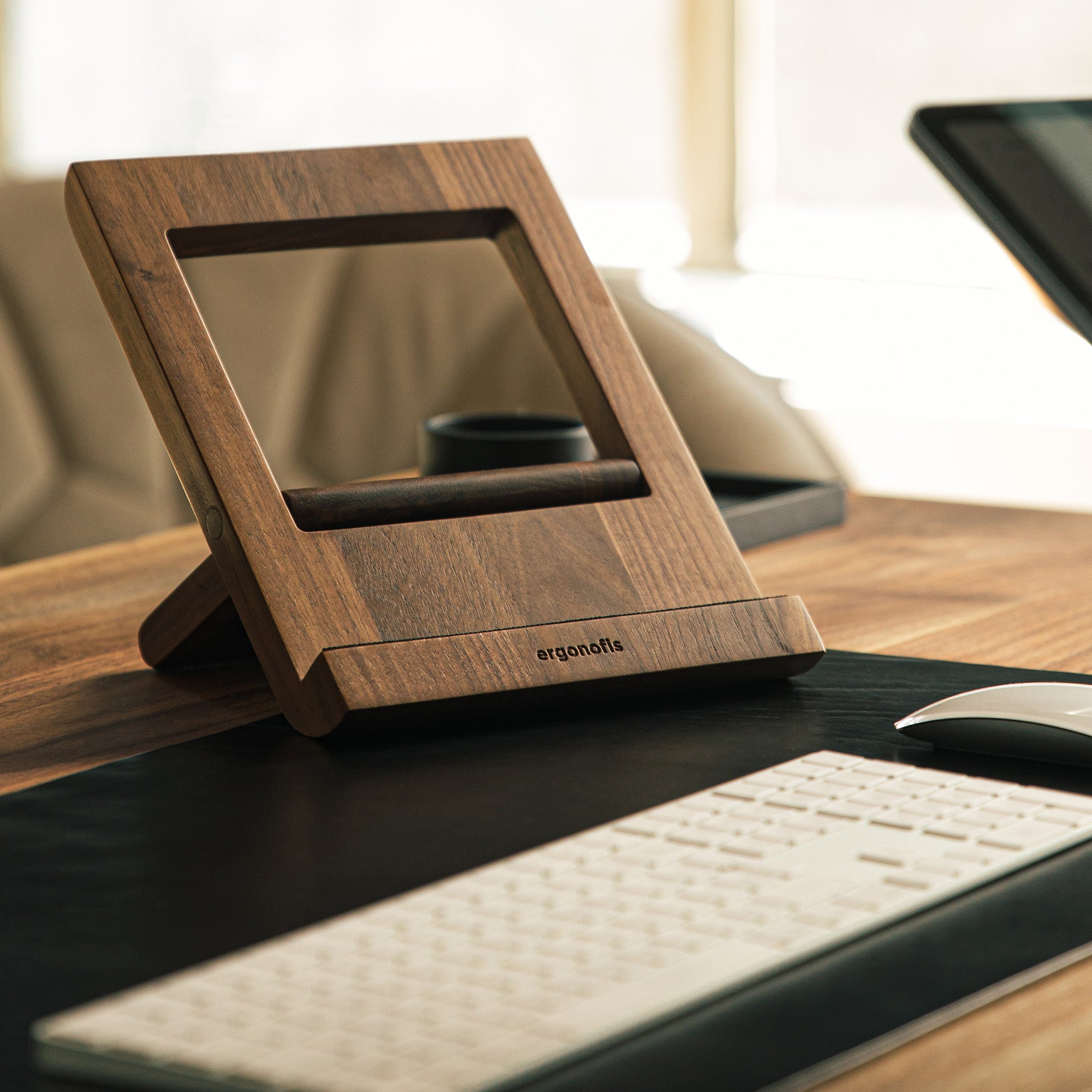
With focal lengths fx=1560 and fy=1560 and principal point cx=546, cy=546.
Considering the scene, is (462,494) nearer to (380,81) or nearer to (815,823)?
(815,823)

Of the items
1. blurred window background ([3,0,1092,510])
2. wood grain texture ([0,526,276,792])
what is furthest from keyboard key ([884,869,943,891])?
blurred window background ([3,0,1092,510])

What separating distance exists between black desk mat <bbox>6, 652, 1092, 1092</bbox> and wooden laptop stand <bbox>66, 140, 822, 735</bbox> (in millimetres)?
33

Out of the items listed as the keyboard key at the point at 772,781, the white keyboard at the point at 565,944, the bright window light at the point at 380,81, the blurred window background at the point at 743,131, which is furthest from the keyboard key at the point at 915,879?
the bright window light at the point at 380,81

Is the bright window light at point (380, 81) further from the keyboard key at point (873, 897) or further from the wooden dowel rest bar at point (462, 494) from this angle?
the keyboard key at point (873, 897)

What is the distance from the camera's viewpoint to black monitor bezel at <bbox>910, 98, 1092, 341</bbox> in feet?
2.67

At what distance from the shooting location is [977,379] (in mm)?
2889

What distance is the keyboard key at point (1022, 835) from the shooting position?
→ 0.56 metres

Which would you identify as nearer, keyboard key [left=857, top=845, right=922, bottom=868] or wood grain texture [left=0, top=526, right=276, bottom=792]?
keyboard key [left=857, top=845, right=922, bottom=868]

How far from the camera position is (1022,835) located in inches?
22.5

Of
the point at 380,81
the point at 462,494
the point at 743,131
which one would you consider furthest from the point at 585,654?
the point at 380,81

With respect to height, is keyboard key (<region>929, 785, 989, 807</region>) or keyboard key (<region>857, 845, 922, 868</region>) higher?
keyboard key (<region>929, 785, 989, 807</region>)

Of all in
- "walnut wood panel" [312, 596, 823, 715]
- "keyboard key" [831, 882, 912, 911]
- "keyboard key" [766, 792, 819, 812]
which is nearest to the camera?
"keyboard key" [831, 882, 912, 911]

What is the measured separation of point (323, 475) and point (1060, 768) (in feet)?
5.58

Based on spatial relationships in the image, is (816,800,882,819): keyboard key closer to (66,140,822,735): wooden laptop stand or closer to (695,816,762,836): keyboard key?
(695,816,762,836): keyboard key
